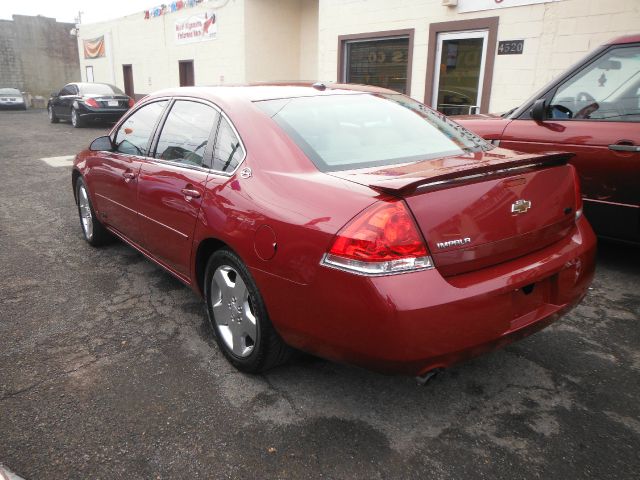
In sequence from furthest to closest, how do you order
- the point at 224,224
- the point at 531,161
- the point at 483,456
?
the point at 224,224, the point at 531,161, the point at 483,456

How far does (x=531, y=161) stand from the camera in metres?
2.49

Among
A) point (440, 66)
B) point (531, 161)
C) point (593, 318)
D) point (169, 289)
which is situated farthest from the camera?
A: point (440, 66)

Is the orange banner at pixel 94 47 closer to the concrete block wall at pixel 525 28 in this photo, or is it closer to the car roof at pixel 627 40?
the concrete block wall at pixel 525 28

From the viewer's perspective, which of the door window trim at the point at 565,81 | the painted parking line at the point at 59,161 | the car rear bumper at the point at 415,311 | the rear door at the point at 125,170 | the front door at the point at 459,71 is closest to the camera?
the car rear bumper at the point at 415,311

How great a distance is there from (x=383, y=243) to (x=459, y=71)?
825cm

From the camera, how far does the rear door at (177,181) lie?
10.0 feet

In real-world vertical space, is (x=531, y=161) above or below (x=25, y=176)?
above

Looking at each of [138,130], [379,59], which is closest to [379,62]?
[379,59]

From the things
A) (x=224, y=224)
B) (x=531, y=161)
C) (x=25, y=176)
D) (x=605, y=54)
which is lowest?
(x=25, y=176)

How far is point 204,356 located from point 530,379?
72.0 inches

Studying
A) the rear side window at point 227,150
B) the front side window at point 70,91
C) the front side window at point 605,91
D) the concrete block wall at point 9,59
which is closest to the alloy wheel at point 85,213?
the rear side window at point 227,150

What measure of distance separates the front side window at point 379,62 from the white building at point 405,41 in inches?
0.9

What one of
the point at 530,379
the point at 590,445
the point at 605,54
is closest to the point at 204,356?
the point at 530,379

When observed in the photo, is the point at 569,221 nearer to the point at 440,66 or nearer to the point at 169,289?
the point at 169,289
